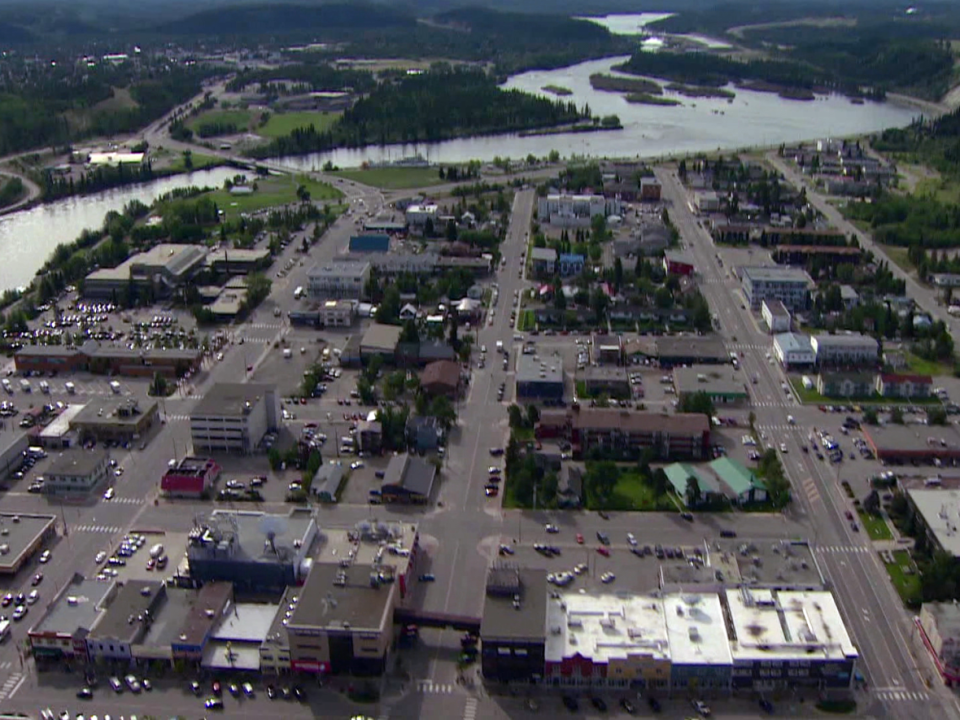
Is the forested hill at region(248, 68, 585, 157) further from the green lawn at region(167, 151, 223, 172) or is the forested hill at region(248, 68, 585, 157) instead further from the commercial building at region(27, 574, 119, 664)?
the commercial building at region(27, 574, 119, 664)

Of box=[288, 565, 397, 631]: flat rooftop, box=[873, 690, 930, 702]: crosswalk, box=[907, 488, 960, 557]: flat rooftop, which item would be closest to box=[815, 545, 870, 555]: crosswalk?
box=[907, 488, 960, 557]: flat rooftop

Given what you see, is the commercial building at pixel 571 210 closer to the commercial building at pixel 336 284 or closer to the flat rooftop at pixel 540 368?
the commercial building at pixel 336 284

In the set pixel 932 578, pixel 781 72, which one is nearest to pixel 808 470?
pixel 932 578

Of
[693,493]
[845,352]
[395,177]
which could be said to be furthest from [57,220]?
[693,493]

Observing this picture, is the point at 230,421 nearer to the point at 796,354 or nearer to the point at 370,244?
the point at 796,354

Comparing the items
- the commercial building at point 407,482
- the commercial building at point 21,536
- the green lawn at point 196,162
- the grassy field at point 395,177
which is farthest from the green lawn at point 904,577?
the green lawn at point 196,162
